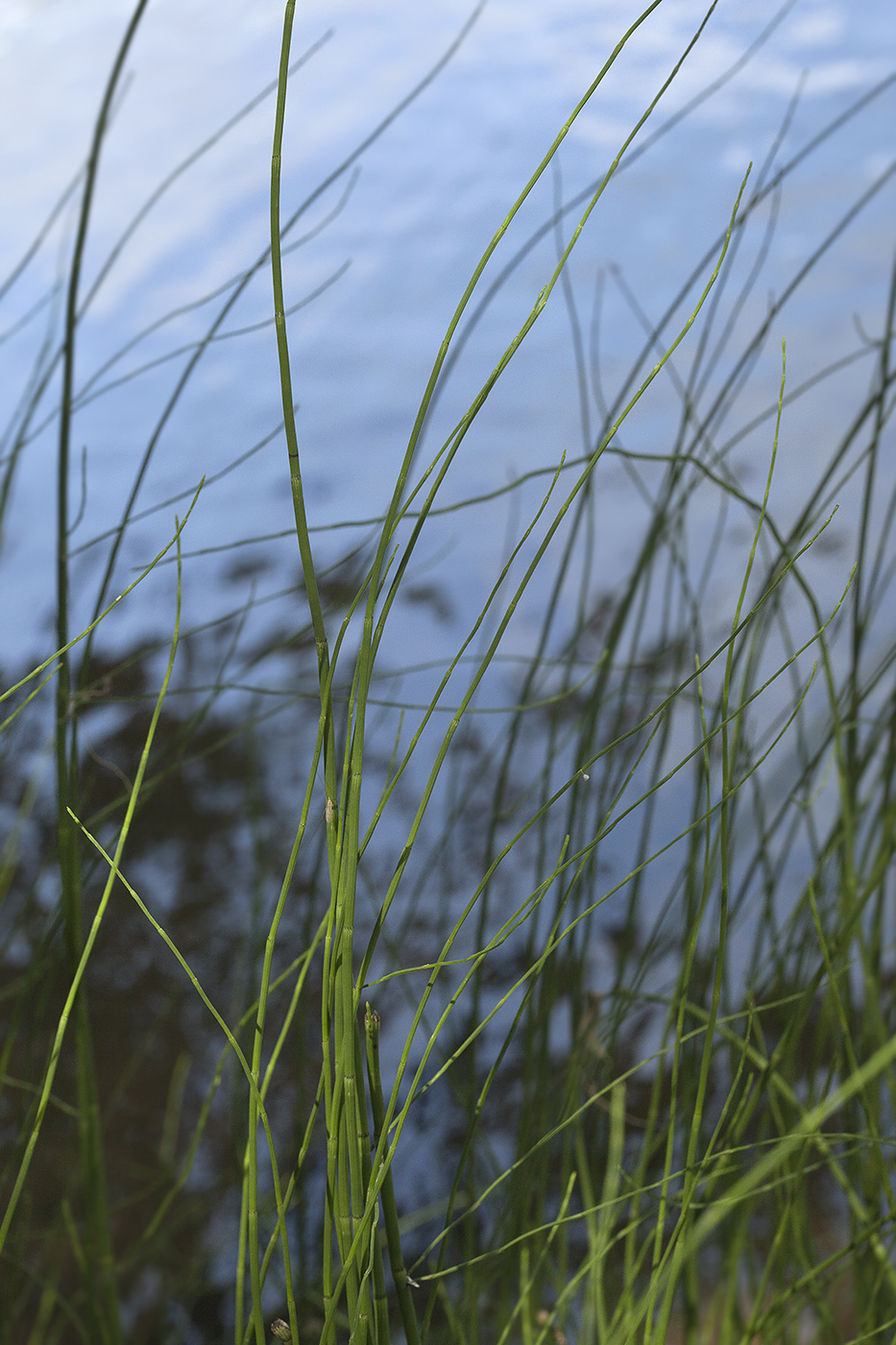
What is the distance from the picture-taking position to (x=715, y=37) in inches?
23.0

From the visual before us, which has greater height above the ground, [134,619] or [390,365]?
[390,365]

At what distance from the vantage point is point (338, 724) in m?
0.65

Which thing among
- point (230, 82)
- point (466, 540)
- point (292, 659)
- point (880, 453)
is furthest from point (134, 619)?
point (880, 453)

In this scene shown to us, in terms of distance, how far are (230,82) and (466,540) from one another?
0.31m

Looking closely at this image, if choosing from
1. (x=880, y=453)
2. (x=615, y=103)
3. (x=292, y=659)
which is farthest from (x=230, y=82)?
(x=880, y=453)

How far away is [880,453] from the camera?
2.03 feet

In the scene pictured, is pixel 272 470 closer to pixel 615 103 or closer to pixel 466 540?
pixel 466 540

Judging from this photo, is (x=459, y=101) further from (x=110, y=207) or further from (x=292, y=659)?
(x=292, y=659)

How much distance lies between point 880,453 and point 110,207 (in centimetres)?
50

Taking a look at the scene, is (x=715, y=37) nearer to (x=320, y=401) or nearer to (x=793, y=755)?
(x=320, y=401)

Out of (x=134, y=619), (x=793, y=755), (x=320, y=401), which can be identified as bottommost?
(x=793, y=755)

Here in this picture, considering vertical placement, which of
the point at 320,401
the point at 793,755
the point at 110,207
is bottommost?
the point at 793,755

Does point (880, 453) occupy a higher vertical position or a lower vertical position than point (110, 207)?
lower

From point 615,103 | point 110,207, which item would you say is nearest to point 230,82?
point 110,207
